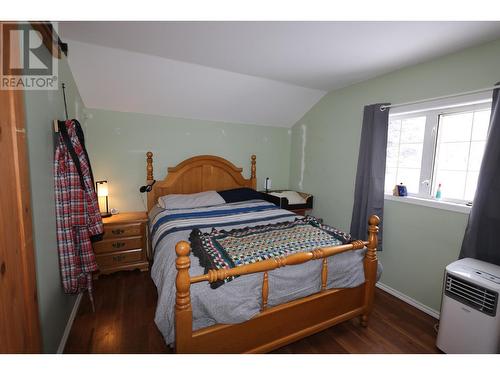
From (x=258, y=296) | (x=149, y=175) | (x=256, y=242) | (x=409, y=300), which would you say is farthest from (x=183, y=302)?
(x=409, y=300)

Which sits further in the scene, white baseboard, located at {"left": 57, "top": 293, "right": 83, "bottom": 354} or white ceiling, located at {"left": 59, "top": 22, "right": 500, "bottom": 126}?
white ceiling, located at {"left": 59, "top": 22, "right": 500, "bottom": 126}

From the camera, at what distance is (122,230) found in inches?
103

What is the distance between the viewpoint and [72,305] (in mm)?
1967

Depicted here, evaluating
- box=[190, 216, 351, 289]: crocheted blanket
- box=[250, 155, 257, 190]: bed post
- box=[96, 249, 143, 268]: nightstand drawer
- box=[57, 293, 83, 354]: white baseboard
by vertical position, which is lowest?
box=[57, 293, 83, 354]: white baseboard

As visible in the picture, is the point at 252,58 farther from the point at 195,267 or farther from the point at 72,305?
the point at 72,305

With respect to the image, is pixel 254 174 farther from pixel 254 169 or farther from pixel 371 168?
pixel 371 168

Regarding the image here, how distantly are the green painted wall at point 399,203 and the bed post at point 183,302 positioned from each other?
2.24m

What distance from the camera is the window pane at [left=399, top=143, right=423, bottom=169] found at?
2420 millimetres

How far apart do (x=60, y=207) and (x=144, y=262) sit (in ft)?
4.55

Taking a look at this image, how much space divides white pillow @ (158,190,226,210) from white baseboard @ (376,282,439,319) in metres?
2.14

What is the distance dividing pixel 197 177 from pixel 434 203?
9.02ft

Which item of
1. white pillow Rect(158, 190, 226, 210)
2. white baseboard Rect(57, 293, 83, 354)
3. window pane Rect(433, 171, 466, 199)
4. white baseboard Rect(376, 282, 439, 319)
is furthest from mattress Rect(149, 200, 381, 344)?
window pane Rect(433, 171, 466, 199)

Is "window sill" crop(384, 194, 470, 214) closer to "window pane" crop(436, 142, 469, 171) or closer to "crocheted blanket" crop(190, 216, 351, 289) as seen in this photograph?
"window pane" crop(436, 142, 469, 171)

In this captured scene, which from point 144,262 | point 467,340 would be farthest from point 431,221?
point 144,262
